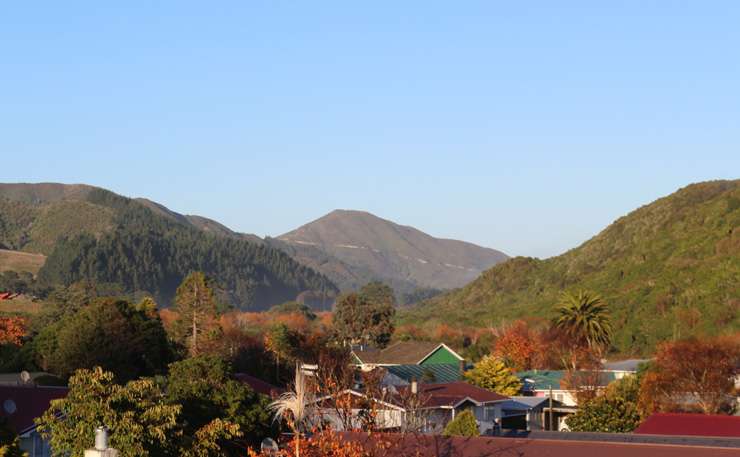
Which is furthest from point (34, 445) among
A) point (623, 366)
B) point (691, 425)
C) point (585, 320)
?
point (623, 366)

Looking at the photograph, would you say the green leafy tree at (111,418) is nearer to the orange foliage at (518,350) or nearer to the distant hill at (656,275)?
the orange foliage at (518,350)

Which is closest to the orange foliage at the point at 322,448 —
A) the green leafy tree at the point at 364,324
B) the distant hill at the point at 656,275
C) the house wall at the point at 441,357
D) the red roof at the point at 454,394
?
the red roof at the point at 454,394

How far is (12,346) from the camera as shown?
87.8 meters

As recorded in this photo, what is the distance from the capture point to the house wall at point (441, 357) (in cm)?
10425

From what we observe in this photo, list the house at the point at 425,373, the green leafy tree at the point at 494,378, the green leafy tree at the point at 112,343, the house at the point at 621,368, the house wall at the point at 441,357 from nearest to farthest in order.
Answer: the green leafy tree at the point at 112,343 → the green leafy tree at the point at 494,378 → the house at the point at 425,373 → the house at the point at 621,368 → the house wall at the point at 441,357

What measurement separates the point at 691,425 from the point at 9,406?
91.1ft

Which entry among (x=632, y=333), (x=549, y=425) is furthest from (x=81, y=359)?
(x=632, y=333)

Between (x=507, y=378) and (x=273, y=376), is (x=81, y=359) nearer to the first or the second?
(x=273, y=376)

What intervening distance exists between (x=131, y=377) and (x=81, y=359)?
438cm

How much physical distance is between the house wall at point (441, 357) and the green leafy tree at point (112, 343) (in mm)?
31576

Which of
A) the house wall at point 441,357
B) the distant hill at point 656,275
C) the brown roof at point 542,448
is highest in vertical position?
the distant hill at point 656,275

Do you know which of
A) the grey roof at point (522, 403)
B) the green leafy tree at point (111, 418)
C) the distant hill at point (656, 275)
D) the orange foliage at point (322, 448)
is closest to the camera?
the orange foliage at point (322, 448)

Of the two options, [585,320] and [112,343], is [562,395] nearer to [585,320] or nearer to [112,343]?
[585,320]

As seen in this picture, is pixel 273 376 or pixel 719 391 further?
pixel 273 376
